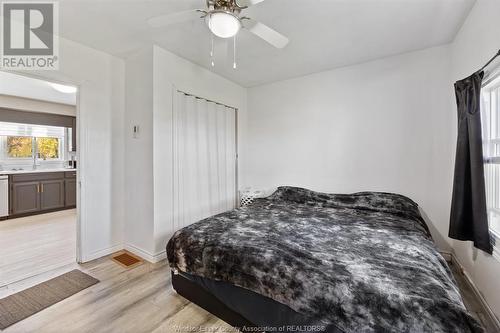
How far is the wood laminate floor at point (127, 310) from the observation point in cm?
165

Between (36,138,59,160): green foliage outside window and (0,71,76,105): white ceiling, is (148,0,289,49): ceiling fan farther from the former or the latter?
(36,138,59,160): green foliage outside window

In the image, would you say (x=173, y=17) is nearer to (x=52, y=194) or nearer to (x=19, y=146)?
(x=52, y=194)

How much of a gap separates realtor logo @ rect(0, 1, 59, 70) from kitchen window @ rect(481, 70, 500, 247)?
3.78m

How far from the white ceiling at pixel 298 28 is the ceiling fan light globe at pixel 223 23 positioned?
502 millimetres

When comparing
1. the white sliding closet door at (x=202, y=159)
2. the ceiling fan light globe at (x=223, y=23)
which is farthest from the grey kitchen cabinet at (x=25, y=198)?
the ceiling fan light globe at (x=223, y=23)

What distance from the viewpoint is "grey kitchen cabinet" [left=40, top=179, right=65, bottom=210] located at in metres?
4.74

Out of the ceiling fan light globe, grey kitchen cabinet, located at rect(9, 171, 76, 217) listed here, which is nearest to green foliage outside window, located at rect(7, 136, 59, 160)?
grey kitchen cabinet, located at rect(9, 171, 76, 217)

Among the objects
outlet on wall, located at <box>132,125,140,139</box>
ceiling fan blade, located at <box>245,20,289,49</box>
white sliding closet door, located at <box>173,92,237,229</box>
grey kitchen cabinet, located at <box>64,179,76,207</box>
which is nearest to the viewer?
ceiling fan blade, located at <box>245,20,289,49</box>

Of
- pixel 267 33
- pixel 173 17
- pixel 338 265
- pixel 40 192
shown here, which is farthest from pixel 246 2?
pixel 40 192

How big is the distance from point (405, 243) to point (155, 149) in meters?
2.62

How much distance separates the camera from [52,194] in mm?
4883

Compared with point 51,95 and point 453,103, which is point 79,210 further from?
point 453,103

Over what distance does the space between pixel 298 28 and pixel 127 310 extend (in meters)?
3.02

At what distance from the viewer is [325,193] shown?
3301 mm
